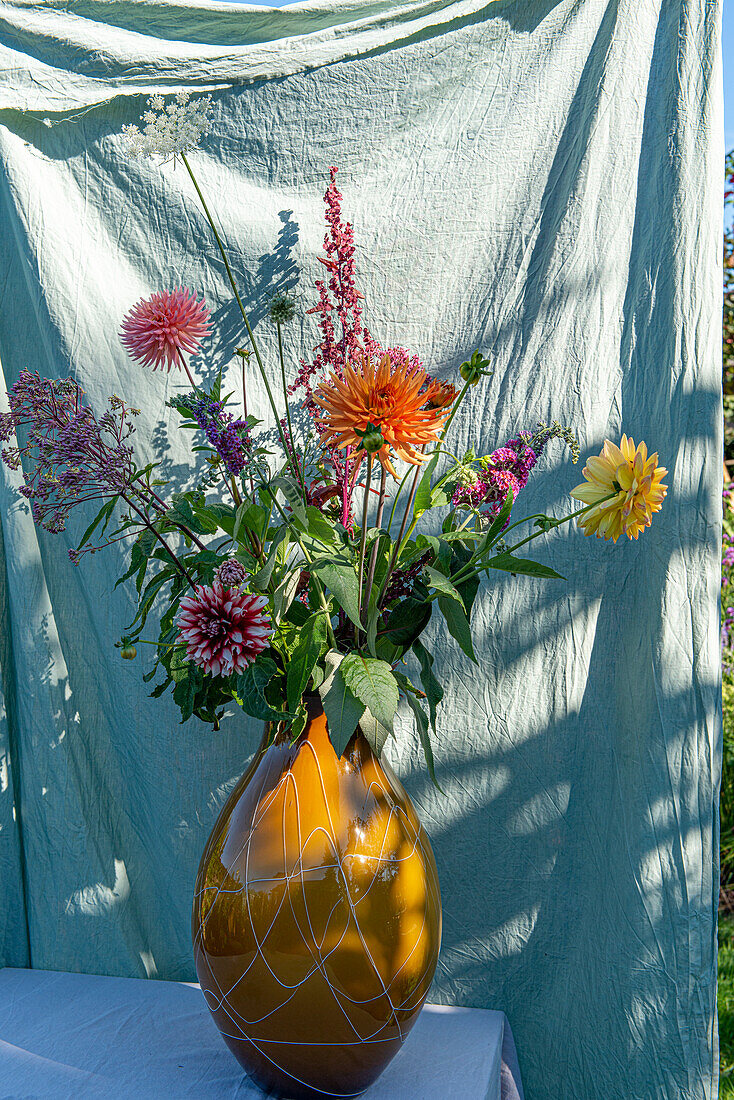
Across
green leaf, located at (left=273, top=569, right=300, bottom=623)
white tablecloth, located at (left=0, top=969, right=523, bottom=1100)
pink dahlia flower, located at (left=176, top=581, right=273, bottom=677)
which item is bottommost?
white tablecloth, located at (left=0, top=969, right=523, bottom=1100)

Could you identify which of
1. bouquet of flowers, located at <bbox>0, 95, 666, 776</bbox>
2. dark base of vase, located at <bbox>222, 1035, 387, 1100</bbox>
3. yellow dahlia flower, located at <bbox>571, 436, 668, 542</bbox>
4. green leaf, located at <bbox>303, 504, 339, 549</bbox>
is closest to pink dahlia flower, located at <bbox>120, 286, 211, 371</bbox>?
bouquet of flowers, located at <bbox>0, 95, 666, 776</bbox>

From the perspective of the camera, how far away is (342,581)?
0.73 meters

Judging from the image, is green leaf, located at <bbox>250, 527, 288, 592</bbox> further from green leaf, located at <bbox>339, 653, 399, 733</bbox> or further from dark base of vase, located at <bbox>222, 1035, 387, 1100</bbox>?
dark base of vase, located at <bbox>222, 1035, 387, 1100</bbox>

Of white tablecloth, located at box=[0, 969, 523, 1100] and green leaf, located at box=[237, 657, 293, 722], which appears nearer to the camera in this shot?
green leaf, located at box=[237, 657, 293, 722]

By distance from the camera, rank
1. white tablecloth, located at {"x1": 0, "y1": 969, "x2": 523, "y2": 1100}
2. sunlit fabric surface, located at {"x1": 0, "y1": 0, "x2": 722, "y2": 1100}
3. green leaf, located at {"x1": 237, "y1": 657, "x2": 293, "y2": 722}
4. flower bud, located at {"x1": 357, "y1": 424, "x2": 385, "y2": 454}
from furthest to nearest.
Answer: sunlit fabric surface, located at {"x1": 0, "y1": 0, "x2": 722, "y2": 1100}, white tablecloth, located at {"x1": 0, "y1": 969, "x2": 523, "y2": 1100}, green leaf, located at {"x1": 237, "y1": 657, "x2": 293, "y2": 722}, flower bud, located at {"x1": 357, "y1": 424, "x2": 385, "y2": 454}

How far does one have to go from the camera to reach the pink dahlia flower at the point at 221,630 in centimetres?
70

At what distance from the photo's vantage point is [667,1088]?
0.99 m

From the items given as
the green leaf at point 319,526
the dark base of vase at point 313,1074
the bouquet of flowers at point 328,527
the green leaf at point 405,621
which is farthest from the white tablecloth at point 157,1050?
the green leaf at point 319,526

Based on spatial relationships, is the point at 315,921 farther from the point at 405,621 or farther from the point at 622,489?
the point at 622,489

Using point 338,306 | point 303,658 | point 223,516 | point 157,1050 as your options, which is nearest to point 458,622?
Result: point 303,658

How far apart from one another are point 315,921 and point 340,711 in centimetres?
20

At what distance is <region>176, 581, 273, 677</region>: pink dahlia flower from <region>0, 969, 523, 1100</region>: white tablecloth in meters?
0.49

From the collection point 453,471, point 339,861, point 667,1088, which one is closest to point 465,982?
point 667,1088

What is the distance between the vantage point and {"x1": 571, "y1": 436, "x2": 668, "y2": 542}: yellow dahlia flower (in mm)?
720
